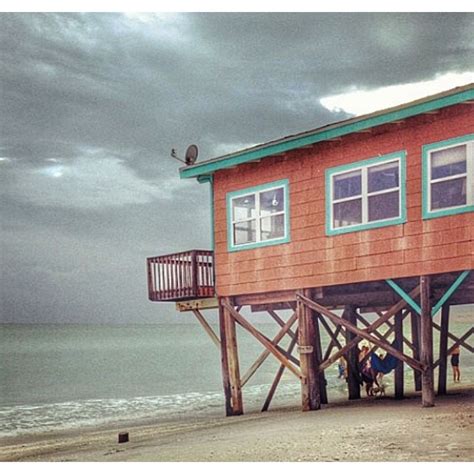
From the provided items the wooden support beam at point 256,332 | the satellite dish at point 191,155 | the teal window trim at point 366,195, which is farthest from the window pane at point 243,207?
the teal window trim at point 366,195

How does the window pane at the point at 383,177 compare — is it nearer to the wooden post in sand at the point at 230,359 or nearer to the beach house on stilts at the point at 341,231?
the beach house on stilts at the point at 341,231

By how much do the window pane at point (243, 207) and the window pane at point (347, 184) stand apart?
6.33 ft

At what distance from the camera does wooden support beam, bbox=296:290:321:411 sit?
556 inches

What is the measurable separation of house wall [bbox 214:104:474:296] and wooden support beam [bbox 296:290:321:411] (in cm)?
66

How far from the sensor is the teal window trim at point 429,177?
37.3 ft

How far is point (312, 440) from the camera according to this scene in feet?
36.2

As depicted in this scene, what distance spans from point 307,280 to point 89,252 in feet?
12.1

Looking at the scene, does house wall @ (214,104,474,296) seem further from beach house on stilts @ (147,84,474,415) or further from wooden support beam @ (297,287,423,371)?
wooden support beam @ (297,287,423,371)

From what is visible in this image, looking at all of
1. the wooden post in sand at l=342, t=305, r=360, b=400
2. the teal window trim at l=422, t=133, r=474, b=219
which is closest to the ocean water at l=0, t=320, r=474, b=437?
the wooden post in sand at l=342, t=305, r=360, b=400

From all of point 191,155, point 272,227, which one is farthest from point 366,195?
point 191,155

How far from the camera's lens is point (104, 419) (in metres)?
21.2

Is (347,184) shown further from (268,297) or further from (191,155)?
(191,155)
